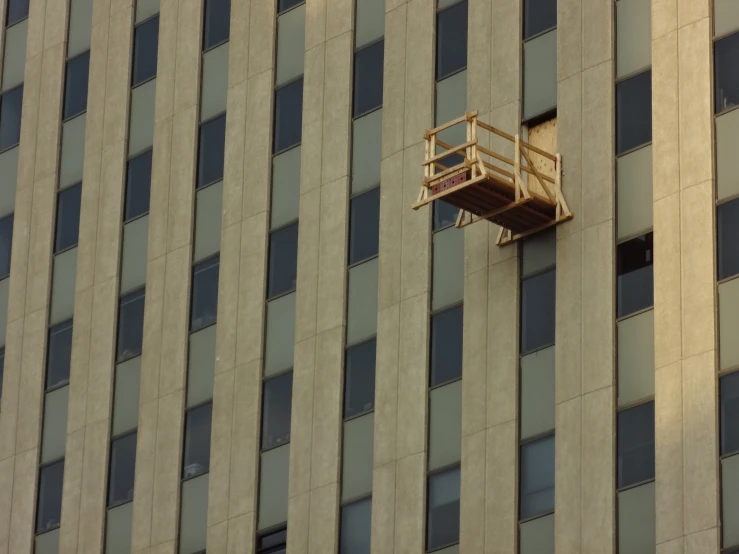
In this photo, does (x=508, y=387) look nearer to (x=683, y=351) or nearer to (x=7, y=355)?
(x=683, y=351)

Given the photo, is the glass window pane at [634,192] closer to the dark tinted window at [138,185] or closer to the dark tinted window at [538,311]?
the dark tinted window at [538,311]

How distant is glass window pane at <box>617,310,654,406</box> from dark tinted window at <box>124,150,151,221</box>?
16.6m

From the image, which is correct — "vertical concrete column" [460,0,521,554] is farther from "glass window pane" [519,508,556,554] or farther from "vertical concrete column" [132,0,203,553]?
"vertical concrete column" [132,0,203,553]

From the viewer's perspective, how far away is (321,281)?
4772 cm

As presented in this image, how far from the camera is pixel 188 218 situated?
5175cm

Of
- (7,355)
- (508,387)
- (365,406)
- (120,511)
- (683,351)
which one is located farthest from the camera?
(7,355)

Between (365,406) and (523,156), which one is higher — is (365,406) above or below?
below

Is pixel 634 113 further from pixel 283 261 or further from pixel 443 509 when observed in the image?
pixel 283 261

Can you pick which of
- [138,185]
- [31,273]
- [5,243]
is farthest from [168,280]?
[5,243]

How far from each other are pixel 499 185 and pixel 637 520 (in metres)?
7.29

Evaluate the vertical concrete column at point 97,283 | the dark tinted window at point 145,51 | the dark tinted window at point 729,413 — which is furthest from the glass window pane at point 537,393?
the dark tinted window at point 145,51

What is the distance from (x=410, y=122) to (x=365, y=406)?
6.50 m

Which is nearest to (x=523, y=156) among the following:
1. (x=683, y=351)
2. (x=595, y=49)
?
(x=595, y=49)

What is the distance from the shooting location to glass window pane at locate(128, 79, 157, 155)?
54.2 m
